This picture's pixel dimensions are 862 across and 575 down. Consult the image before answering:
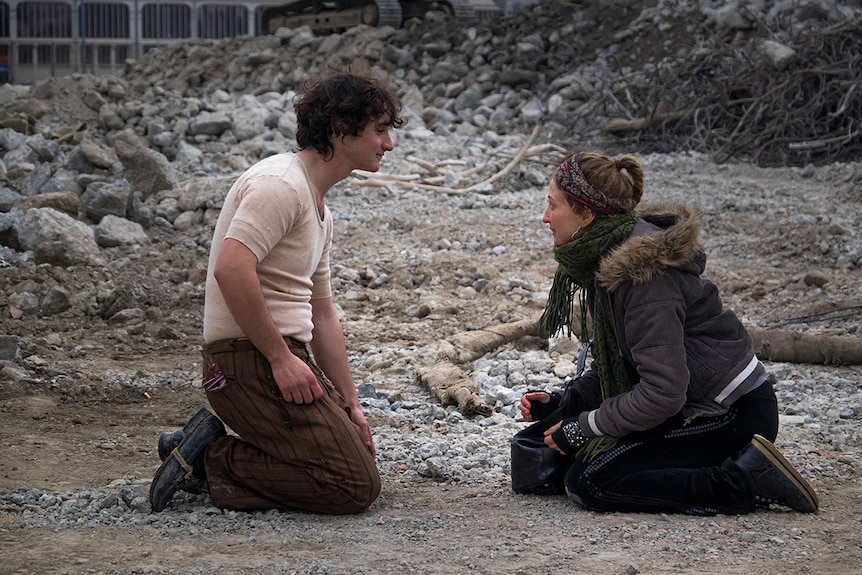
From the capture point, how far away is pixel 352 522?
347 centimetres

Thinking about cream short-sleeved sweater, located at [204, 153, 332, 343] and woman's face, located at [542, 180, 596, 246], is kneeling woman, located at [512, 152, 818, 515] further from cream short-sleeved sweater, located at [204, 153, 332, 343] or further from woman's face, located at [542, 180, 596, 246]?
cream short-sleeved sweater, located at [204, 153, 332, 343]

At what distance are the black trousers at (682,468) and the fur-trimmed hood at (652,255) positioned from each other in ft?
1.66

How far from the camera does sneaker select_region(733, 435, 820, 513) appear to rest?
342cm

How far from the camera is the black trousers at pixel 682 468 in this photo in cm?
346

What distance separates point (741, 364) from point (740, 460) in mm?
304

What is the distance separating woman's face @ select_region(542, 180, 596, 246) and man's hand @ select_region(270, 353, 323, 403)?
0.90 meters

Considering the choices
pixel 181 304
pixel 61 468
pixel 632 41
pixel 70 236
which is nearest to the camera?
pixel 61 468

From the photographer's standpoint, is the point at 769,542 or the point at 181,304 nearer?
the point at 769,542

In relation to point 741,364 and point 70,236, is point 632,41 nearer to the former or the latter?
point 70,236

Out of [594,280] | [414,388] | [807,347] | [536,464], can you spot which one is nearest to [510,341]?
[414,388]

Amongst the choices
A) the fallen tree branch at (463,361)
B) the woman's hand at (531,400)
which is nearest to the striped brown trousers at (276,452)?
the woman's hand at (531,400)

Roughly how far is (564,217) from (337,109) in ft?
2.67

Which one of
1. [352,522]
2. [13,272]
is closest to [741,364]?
[352,522]

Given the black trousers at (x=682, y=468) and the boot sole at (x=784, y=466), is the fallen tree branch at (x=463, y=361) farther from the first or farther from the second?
the boot sole at (x=784, y=466)
